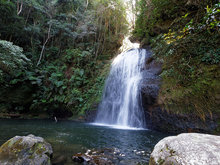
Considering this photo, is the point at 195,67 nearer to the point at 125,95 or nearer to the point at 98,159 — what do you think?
the point at 125,95

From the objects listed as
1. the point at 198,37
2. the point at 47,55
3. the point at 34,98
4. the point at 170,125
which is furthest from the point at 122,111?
the point at 47,55

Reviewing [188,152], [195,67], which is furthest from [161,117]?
[188,152]

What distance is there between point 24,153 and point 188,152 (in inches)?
103

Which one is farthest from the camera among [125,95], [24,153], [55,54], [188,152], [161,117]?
[55,54]

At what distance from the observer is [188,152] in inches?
62.4

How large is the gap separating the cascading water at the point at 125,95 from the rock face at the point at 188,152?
4565 mm

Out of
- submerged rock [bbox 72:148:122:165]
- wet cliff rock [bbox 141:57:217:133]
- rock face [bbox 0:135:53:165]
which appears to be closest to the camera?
rock face [bbox 0:135:53:165]

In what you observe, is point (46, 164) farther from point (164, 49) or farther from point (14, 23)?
point (14, 23)

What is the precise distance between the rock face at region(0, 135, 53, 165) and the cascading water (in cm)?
490

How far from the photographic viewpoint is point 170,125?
5105 mm

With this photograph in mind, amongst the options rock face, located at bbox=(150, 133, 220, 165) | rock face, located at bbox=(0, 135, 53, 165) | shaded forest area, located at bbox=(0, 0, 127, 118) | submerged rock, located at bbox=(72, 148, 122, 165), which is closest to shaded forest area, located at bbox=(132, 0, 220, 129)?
rock face, located at bbox=(150, 133, 220, 165)

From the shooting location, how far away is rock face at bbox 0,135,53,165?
215cm

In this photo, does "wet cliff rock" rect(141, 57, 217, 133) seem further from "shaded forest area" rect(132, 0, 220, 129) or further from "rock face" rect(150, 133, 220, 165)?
"rock face" rect(150, 133, 220, 165)

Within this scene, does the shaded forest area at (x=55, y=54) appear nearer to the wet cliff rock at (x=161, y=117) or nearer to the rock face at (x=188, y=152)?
the wet cliff rock at (x=161, y=117)
